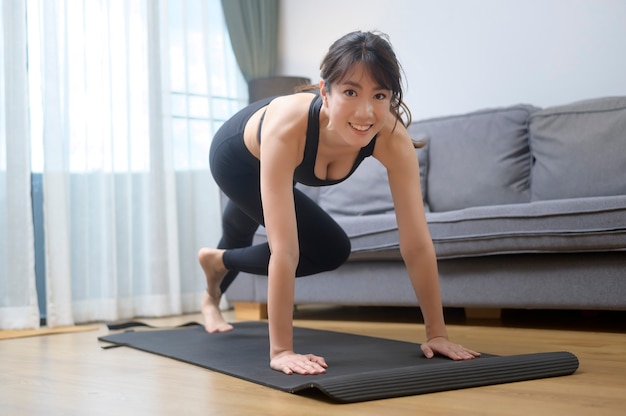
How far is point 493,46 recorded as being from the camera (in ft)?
12.8

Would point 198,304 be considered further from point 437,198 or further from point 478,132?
point 478,132

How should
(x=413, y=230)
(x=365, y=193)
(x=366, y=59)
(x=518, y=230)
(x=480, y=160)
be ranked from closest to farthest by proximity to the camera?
1. (x=366, y=59)
2. (x=413, y=230)
3. (x=518, y=230)
4. (x=480, y=160)
5. (x=365, y=193)

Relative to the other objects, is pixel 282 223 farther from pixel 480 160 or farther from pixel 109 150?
pixel 109 150

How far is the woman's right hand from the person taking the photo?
5.78 feet

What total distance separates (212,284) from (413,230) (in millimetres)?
1114

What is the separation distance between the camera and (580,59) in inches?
142

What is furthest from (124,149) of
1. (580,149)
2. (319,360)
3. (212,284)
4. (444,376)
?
(444,376)

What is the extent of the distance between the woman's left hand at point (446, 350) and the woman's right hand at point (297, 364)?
28 centimetres

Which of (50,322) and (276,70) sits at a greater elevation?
(276,70)

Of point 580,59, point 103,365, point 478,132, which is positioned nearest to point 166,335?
point 103,365

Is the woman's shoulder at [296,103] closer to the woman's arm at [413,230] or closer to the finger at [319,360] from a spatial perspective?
the woman's arm at [413,230]

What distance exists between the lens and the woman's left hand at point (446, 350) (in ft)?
6.11

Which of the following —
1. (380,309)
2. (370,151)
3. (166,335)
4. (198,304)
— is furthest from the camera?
(198,304)

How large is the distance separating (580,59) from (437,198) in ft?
3.11
